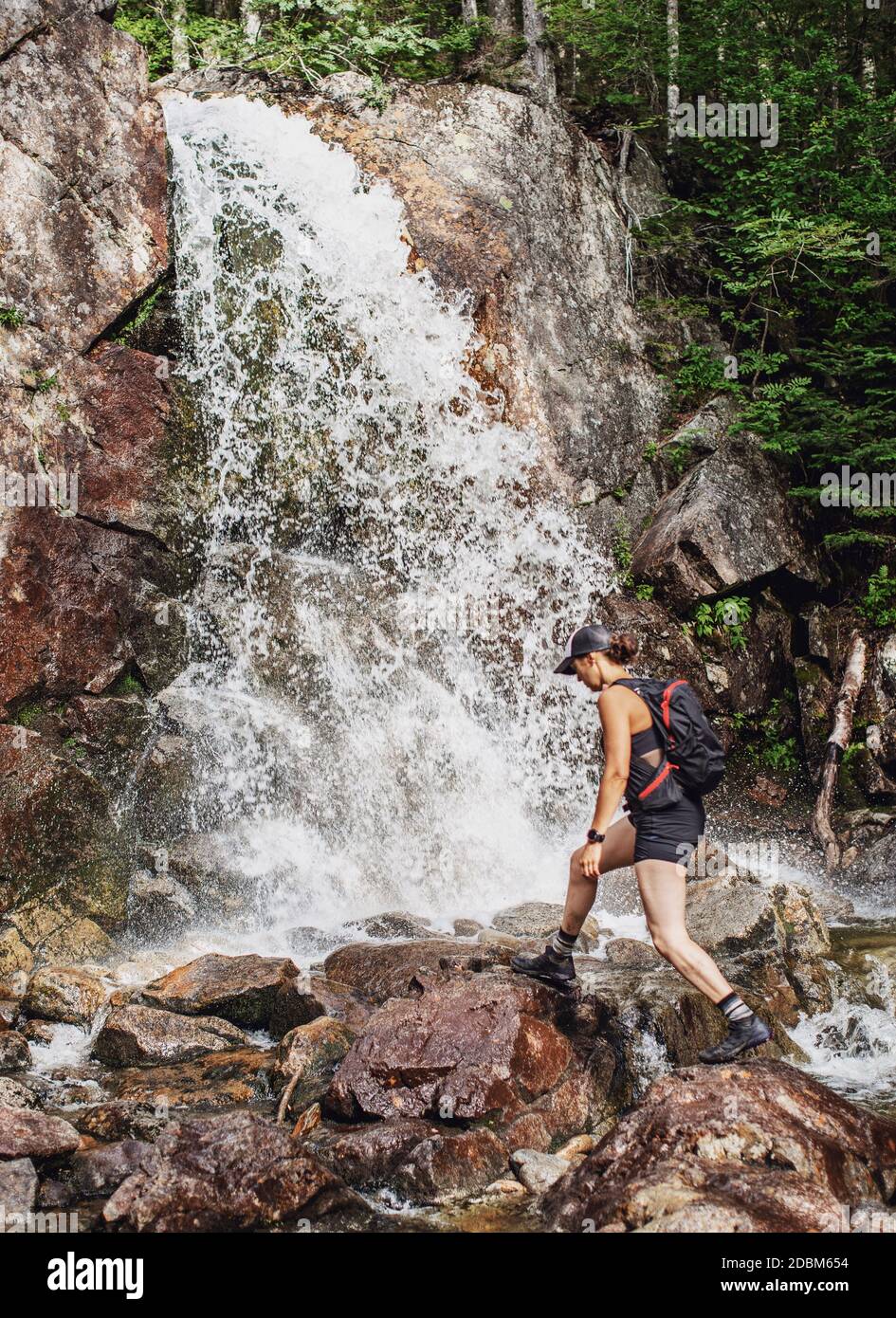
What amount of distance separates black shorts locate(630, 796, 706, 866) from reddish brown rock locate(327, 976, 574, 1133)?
4.07 feet

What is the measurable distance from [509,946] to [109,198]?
29.8 ft

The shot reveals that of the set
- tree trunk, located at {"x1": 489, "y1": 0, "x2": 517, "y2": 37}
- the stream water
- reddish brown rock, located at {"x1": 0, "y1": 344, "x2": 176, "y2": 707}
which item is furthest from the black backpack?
tree trunk, located at {"x1": 489, "y1": 0, "x2": 517, "y2": 37}

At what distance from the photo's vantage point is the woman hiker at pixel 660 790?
502 centimetres

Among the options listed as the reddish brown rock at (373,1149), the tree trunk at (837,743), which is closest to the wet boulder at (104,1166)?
the reddish brown rock at (373,1149)

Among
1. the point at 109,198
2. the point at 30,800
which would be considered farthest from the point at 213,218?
the point at 30,800

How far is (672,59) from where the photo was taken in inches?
640

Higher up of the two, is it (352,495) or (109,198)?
(109,198)

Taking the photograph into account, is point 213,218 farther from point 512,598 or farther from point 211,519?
Result: point 512,598

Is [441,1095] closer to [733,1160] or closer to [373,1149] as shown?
[373,1149]

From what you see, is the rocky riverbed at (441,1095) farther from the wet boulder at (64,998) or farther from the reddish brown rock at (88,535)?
the reddish brown rock at (88,535)

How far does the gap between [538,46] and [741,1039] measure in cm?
1699

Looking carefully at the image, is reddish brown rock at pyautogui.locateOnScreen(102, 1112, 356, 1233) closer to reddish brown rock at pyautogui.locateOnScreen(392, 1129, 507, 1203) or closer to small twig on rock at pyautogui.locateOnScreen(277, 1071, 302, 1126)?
reddish brown rock at pyautogui.locateOnScreen(392, 1129, 507, 1203)

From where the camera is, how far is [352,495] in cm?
1221

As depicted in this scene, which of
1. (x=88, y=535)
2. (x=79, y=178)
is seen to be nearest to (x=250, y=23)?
(x=79, y=178)
